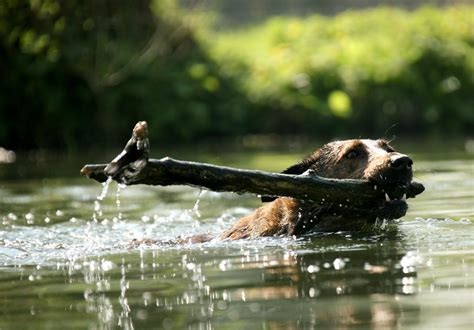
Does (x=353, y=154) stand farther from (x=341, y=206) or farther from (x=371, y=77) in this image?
(x=371, y=77)

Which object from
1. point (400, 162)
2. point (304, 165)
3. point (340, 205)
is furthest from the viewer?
point (304, 165)

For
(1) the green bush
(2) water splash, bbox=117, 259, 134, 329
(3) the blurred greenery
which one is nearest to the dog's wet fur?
(2) water splash, bbox=117, 259, 134, 329

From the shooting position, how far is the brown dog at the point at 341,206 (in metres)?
8.49

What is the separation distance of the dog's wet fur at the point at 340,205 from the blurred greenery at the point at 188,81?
521 inches

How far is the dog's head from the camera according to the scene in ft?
27.8

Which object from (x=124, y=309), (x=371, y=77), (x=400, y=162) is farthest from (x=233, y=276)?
(x=371, y=77)

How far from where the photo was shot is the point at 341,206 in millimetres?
8727

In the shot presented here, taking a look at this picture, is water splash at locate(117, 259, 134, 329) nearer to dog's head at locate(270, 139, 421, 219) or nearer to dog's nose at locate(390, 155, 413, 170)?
dog's head at locate(270, 139, 421, 219)

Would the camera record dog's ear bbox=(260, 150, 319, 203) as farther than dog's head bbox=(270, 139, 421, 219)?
Yes

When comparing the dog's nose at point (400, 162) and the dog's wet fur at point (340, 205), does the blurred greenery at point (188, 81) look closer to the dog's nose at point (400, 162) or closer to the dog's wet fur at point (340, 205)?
the dog's wet fur at point (340, 205)

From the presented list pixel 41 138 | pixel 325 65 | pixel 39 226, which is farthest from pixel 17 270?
pixel 325 65

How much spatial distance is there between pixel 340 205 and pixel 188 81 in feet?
50.9

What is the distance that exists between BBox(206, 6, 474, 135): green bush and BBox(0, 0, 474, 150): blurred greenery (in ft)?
0.09

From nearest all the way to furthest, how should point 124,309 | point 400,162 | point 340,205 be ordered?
point 124,309 < point 400,162 < point 340,205
